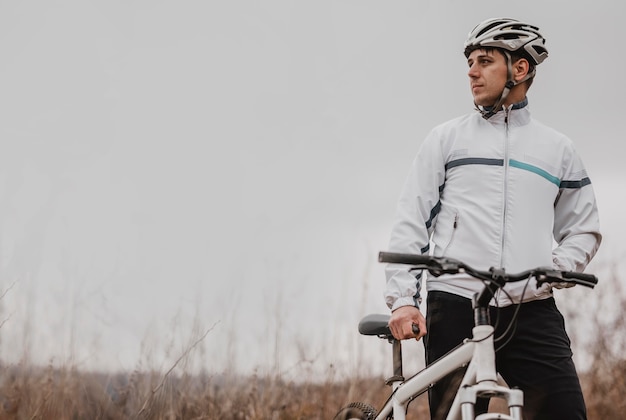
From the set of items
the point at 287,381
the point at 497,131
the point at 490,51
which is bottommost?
the point at 287,381

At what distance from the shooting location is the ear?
9.88ft

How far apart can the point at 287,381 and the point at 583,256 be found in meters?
2.75

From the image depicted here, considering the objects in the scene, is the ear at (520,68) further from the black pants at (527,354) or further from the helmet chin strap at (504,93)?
the black pants at (527,354)

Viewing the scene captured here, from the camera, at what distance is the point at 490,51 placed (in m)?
3.00

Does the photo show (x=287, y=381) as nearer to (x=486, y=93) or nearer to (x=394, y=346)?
(x=394, y=346)

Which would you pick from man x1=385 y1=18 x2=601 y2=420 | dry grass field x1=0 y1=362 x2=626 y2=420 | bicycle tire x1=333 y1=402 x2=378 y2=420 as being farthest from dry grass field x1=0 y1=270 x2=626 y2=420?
man x1=385 y1=18 x2=601 y2=420

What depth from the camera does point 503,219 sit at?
2809 mm

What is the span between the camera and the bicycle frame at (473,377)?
216cm

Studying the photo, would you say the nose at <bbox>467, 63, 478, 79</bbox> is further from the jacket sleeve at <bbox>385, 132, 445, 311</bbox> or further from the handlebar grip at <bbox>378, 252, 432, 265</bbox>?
the handlebar grip at <bbox>378, 252, 432, 265</bbox>

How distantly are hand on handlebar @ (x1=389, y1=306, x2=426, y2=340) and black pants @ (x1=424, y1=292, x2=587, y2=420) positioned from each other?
212 mm

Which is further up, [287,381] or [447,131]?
[447,131]

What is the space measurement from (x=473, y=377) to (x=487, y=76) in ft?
4.10

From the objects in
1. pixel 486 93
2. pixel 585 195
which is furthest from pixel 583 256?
pixel 486 93

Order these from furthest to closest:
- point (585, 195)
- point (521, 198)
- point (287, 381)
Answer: point (287, 381) → point (585, 195) → point (521, 198)
